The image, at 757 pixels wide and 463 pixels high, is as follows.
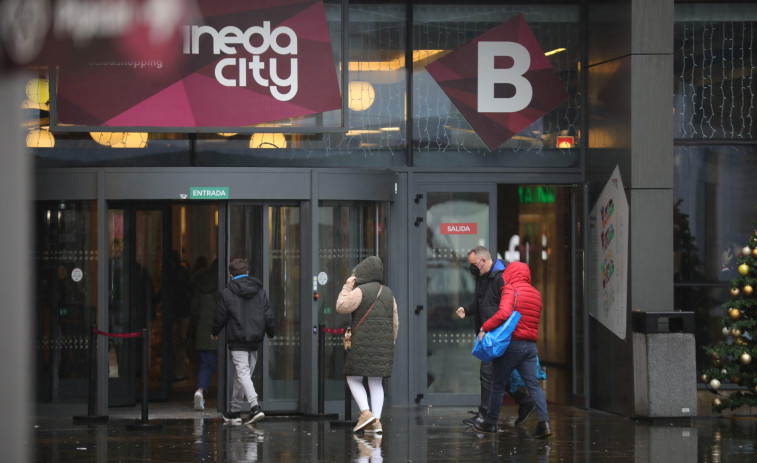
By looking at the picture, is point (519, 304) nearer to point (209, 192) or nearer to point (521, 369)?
point (521, 369)

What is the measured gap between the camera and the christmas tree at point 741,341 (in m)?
12.9

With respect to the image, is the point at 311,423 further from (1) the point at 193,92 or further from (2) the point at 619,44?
(2) the point at 619,44

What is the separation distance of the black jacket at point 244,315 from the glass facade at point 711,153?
513 centimetres

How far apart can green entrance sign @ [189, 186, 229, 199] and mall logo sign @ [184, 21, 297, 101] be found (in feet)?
4.31

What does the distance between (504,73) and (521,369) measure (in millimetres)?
4545

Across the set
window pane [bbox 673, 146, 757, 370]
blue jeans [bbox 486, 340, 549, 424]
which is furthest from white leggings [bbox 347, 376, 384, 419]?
window pane [bbox 673, 146, 757, 370]

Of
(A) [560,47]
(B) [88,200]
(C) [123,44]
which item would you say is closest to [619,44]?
(A) [560,47]

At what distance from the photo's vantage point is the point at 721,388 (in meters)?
14.0

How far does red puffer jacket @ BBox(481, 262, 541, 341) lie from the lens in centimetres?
1153

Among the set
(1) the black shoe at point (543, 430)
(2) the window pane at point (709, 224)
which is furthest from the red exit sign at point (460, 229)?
(1) the black shoe at point (543, 430)

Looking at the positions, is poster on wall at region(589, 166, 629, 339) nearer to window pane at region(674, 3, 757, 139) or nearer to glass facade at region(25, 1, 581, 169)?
glass facade at region(25, 1, 581, 169)

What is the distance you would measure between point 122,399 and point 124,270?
62.7 inches

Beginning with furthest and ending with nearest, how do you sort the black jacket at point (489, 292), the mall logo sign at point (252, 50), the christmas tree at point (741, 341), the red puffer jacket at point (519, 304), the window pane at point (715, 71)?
the window pane at point (715, 71) → the mall logo sign at point (252, 50) → the christmas tree at point (741, 341) → the black jacket at point (489, 292) → the red puffer jacket at point (519, 304)

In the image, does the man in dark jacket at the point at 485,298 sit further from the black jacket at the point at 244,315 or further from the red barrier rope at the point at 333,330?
the black jacket at the point at 244,315
